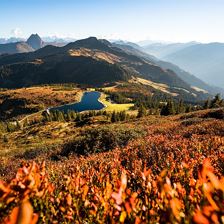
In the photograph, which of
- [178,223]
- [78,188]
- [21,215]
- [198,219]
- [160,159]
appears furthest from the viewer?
[160,159]

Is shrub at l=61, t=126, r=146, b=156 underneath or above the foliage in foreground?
underneath

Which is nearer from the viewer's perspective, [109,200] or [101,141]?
[109,200]

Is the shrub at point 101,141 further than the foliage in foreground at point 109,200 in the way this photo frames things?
Yes

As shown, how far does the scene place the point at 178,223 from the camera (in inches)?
107

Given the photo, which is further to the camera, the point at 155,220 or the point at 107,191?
the point at 107,191

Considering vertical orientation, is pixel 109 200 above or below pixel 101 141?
above

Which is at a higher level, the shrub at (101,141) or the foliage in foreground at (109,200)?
the foliage in foreground at (109,200)

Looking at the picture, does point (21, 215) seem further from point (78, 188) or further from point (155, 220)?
point (78, 188)

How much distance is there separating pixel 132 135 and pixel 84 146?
120 inches

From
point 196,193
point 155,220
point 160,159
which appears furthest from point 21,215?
point 160,159

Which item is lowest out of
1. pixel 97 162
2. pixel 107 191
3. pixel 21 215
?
pixel 97 162

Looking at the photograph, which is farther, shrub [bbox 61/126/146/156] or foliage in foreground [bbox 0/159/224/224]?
shrub [bbox 61/126/146/156]

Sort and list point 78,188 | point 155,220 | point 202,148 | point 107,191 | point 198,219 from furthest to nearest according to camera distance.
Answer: point 202,148, point 78,188, point 107,191, point 155,220, point 198,219

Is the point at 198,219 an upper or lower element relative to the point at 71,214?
upper
